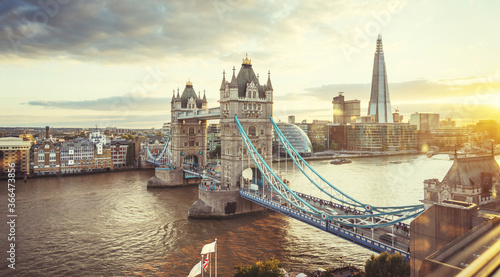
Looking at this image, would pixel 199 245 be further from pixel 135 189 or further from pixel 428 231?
pixel 135 189

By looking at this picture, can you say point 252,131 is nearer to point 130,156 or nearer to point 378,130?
point 130,156

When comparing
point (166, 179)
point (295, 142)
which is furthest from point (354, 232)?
point (295, 142)

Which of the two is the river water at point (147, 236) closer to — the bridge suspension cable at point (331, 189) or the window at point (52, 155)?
the bridge suspension cable at point (331, 189)

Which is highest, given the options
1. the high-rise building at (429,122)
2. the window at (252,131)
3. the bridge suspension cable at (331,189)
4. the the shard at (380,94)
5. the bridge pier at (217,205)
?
the the shard at (380,94)

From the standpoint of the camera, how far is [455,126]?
217 ft

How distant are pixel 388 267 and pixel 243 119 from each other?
26377 mm

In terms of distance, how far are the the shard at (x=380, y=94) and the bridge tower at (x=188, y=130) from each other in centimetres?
11928

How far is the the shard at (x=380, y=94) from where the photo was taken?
15862 centimetres

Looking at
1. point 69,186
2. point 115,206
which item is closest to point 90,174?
point 69,186

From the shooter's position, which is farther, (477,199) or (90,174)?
(90,174)

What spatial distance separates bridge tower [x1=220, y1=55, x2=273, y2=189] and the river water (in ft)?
21.1

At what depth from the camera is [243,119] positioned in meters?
41.0

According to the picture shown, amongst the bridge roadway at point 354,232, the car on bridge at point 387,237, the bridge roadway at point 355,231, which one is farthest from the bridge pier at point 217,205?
the car on bridge at point 387,237

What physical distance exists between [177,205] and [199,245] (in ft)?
52.5
